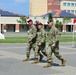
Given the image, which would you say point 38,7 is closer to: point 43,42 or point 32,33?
point 32,33

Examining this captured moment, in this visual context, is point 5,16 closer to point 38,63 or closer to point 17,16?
point 17,16

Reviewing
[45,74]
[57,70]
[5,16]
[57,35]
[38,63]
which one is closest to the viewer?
[45,74]

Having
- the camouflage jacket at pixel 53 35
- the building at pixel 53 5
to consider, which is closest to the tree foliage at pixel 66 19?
the building at pixel 53 5

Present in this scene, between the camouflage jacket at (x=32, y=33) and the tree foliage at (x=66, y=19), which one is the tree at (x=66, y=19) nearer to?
the tree foliage at (x=66, y=19)

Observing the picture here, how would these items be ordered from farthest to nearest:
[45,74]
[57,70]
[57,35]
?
[57,35]
[57,70]
[45,74]

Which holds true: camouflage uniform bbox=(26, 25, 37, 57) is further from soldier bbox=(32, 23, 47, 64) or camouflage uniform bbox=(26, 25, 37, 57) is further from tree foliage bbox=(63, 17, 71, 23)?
tree foliage bbox=(63, 17, 71, 23)

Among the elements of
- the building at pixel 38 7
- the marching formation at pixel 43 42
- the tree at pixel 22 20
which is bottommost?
the marching formation at pixel 43 42

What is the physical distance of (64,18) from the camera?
113 m

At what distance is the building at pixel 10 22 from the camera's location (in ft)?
355

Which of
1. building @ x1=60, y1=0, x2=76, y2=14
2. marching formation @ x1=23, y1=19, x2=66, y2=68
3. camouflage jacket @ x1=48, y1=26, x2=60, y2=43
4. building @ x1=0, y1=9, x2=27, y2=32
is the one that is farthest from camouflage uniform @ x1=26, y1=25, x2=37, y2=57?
building @ x1=60, y1=0, x2=76, y2=14

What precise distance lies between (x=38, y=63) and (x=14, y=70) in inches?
107

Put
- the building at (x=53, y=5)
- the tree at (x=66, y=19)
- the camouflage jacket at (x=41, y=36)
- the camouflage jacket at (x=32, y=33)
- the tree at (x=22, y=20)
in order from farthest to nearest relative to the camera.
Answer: the building at (x=53, y=5) < the tree at (x=66, y=19) < the tree at (x=22, y=20) < the camouflage jacket at (x=32, y=33) < the camouflage jacket at (x=41, y=36)

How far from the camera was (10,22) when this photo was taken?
109500 millimetres

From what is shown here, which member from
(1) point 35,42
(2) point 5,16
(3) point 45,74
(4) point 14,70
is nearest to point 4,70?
(4) point 14,70
